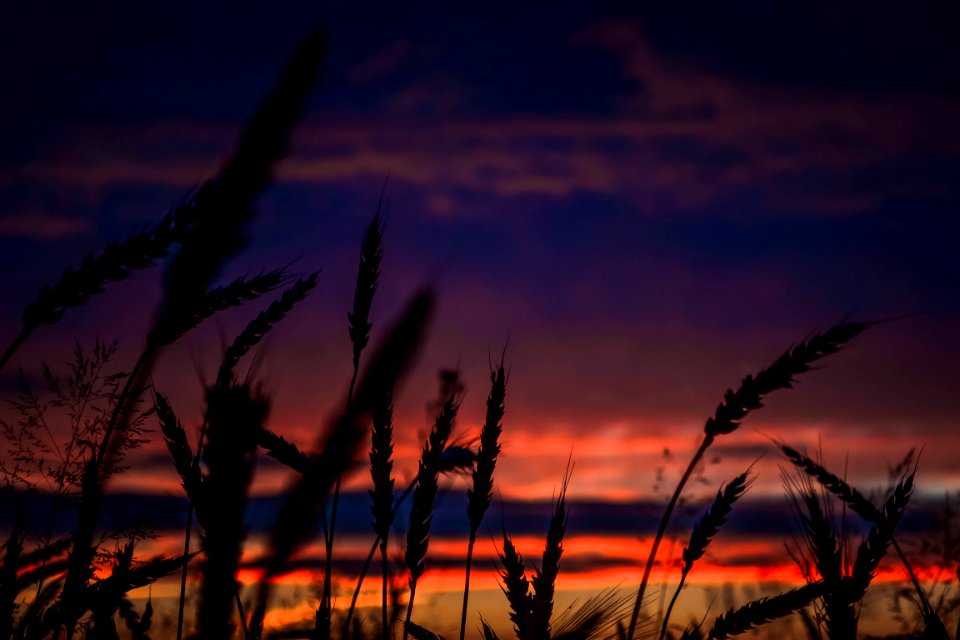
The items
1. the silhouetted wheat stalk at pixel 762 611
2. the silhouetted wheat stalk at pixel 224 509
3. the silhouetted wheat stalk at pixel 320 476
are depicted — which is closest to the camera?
the silhouetted wheat stalk at pixel 224 509

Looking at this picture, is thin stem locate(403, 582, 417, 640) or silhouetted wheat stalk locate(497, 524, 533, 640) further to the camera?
thin stem locate(403, 582, 417, 640)

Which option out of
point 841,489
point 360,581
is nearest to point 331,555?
point 360,581

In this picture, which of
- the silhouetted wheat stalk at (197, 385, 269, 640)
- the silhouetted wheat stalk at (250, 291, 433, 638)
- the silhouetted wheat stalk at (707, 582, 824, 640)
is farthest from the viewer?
the silhouetted wheat stalk at (707, 582, 824, 640)

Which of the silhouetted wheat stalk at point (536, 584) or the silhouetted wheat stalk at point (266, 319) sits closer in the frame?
the silhouetted wheat stalk at point (536, 584)

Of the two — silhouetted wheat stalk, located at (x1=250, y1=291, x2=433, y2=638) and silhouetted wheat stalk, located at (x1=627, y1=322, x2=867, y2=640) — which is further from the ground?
silhouetted wheat stalk, located at (x1=627, y1=322, x2=867, y2=640)

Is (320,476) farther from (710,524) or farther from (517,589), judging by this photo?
(710,524)

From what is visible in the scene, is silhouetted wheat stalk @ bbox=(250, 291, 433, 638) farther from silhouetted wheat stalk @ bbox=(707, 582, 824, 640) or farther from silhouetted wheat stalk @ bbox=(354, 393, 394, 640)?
silhouetted wheat stalk @ bbox=(707, 582, 824, 640)

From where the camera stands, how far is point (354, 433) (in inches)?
66.9

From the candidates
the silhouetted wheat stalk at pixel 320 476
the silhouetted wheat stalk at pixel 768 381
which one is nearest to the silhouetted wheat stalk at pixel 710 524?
the silhouetted wheat stalk at pixel 768 381

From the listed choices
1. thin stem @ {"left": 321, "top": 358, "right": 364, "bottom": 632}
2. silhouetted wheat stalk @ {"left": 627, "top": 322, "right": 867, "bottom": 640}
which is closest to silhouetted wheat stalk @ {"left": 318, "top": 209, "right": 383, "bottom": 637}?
thin stem @ {"left": 321, "top": 358, "right": 364, "bottom": 632}

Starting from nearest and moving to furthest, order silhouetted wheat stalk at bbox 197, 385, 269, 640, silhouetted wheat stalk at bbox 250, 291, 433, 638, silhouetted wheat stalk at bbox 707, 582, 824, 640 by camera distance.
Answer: silhouetted wheat stalk at bbox 197, 385, 269, 640
silhouetted wheat stalk at bbox 250, 291, 433, 638
silhouetted wheat stalk at bbox 707, 582, 824, 640

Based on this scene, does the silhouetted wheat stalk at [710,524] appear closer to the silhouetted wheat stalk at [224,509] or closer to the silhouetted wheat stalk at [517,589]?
the silhouetted wheat stalk at [517,589]

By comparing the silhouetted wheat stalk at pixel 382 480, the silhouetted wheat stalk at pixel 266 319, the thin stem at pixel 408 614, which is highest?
the silhouetted wheat stalk at pixel 266 319

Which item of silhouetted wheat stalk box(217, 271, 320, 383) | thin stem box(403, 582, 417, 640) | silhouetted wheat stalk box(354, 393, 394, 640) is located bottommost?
thin stem box(403, 582, 417, 640)
